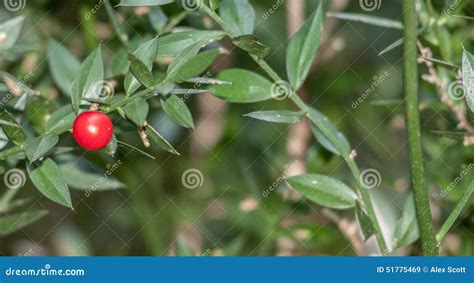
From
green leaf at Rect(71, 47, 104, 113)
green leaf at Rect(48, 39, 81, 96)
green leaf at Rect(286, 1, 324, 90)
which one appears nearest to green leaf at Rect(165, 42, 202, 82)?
green leaf at Rect(71, 47, 104, 113)

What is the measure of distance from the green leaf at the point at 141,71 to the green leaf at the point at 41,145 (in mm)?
125

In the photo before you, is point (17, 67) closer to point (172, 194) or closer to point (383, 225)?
point (172, 194)

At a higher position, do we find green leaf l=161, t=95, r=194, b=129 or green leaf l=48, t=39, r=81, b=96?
green leaf l=161, t=95, r=194, b=129

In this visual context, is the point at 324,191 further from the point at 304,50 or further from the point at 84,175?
the point at 84,175

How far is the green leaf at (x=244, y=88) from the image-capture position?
43.9 inches

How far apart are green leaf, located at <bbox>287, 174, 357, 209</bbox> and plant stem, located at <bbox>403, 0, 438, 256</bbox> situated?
0.14 metres

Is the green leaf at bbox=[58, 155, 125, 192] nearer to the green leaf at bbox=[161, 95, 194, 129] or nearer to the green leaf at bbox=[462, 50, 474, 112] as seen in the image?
the green leaf at bbox=[161, 95, 194, 129]

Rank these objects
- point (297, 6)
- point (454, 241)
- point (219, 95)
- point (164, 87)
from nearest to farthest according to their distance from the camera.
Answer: point (164, 87), point (219, 95), point (454, 241), point (297, 6)

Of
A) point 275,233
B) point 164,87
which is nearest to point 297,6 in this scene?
point 275,233

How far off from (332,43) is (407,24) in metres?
0.87

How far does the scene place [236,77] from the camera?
114cm

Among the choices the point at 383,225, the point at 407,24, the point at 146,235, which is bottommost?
the point at 146,235

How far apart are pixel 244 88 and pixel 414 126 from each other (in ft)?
0.81

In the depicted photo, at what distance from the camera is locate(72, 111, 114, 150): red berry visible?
96 centimetres
